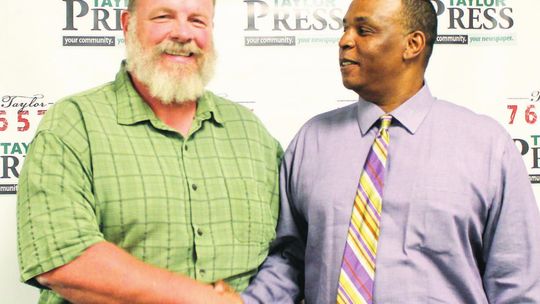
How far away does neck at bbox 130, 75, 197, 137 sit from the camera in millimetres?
1405

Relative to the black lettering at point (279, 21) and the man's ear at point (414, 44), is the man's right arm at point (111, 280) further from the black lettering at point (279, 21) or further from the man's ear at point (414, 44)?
the black lettering at point (279, 21)

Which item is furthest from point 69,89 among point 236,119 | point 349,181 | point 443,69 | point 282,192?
point 443,69

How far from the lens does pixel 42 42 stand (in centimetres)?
191

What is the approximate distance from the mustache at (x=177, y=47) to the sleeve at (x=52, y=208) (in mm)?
316

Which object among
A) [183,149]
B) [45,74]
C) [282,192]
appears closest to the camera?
[183,149]

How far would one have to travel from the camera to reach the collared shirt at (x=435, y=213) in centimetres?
125

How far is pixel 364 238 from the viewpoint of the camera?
1.28m

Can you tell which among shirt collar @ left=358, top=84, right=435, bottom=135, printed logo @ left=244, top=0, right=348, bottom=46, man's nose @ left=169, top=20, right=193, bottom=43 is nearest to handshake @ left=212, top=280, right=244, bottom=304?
shirt collar @ left=358, top=84, right=435, bottom=135

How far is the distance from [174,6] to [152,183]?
1.31 ft

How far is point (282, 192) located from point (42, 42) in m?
0.94

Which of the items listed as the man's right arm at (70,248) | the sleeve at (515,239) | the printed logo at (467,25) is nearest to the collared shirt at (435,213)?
the sleeve at (515,239)

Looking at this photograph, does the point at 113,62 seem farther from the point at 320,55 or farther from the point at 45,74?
the point at 320,55

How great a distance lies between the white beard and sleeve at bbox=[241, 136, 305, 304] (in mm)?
272

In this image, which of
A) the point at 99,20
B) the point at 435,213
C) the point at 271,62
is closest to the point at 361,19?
the point at 435,213
